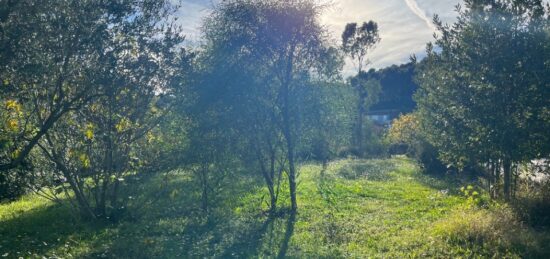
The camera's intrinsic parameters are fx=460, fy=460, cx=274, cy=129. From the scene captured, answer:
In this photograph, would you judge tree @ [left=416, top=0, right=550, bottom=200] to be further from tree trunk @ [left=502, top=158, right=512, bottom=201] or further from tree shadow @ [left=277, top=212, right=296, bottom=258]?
tree shadow @ [left=277, top=212, right=296, bottom=258]

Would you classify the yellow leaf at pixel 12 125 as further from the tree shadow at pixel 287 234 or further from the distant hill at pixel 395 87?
the distant hill at pixel 395 87

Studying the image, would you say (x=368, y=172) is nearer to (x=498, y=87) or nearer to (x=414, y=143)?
(x=414, y=143)

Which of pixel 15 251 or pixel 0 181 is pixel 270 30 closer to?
pixel 15 251

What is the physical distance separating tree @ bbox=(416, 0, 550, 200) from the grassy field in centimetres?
122

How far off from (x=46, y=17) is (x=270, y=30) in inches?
202

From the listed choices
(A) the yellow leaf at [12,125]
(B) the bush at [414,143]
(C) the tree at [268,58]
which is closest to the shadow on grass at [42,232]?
(A) the yellow leaf at [12,125]

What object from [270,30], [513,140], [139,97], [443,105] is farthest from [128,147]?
[513,140]

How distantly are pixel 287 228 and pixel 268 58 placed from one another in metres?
4.31

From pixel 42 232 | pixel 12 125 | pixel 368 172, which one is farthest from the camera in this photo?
pixel 368 172

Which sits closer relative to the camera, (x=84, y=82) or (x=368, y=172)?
(x=84, y=82)

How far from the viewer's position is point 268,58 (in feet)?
38.9

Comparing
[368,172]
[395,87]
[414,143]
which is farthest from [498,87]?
[395,87]

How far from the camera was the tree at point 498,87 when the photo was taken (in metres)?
9.37

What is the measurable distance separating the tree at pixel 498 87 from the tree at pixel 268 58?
3334mm
